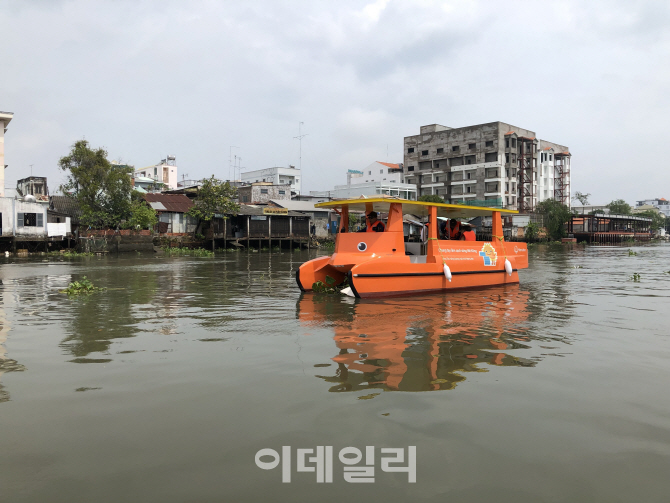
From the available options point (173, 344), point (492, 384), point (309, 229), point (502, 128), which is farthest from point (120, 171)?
point (502, 128)

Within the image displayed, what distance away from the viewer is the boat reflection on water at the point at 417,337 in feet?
16.5

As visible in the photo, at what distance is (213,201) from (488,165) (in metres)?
44.9

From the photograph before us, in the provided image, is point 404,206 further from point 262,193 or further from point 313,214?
point 262,193

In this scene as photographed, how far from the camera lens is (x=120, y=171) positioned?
37781 mm

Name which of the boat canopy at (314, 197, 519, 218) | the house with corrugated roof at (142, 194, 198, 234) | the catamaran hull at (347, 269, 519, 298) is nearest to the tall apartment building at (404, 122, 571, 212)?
the house with corrugated roof at (142, 194, 198, 234)

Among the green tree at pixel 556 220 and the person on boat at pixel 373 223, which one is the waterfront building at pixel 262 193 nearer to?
the green tree at pixel 556 220

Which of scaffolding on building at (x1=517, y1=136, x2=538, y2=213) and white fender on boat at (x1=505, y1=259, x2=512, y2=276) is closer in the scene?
white fender on boat at (x1=505, y1=259, x2=512, y2=276)

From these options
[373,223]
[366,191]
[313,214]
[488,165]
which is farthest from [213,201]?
[488,165]

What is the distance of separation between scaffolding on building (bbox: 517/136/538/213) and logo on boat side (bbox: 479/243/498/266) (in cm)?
6317

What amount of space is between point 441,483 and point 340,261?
27.6 ft

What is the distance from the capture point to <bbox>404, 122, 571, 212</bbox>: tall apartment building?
71.4 meters

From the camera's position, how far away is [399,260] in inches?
442

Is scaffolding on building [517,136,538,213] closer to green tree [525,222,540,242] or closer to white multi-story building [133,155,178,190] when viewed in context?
green tree [525,222,540,242]

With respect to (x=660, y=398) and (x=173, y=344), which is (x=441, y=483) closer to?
(x=660, y=398)
